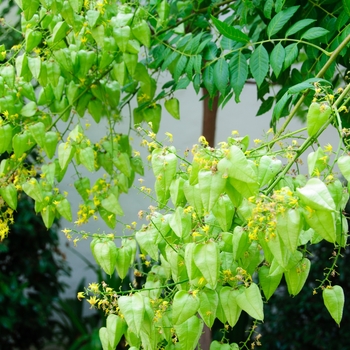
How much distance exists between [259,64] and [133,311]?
577mm

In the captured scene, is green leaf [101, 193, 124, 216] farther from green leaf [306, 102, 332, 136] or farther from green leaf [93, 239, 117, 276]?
green leaf [306, 102, 332, 136]

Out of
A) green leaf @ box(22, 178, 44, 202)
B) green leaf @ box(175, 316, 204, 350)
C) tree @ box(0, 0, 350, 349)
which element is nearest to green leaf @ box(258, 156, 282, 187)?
tree @ box(0, 0, 350, 349)

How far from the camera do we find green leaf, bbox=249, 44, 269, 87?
121 cm

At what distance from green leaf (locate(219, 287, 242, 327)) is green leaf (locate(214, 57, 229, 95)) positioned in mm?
500

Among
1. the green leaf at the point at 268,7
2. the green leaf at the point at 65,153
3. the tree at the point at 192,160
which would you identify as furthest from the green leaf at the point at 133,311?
the green leaf at the point at 268,7

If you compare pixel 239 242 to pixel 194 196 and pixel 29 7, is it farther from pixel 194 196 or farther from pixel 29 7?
pixel 29 7

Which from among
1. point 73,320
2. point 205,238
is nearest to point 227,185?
point 205,238

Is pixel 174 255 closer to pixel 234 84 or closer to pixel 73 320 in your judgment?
pixel 234 84

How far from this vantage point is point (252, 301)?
812 mm

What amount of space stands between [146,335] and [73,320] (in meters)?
2.02

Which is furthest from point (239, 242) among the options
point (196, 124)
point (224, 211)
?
point (196, 124)

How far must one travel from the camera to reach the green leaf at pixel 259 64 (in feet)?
3.97

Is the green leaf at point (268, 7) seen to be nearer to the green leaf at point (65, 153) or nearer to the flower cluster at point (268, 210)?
Answer: the green leaf at point (65, 153)

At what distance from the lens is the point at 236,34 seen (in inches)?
47.0
